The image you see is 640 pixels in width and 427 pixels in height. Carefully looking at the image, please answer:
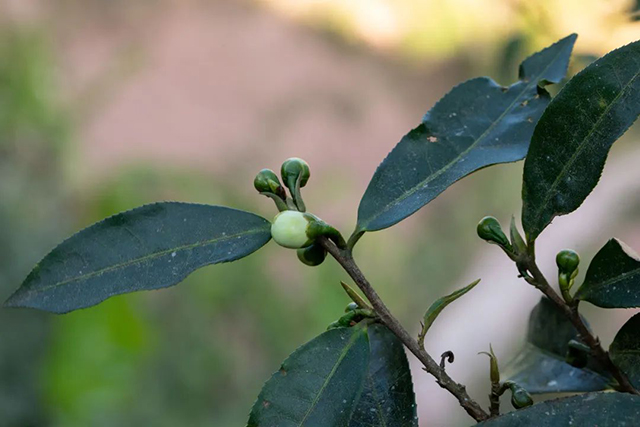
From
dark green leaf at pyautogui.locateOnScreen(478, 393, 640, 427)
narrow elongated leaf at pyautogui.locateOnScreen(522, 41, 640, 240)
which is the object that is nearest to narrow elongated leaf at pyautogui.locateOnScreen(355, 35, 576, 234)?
narrow elongated leaf at pyautogui.locateOnScreen(522, 41, 640, 240)

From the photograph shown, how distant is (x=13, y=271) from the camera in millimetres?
1869

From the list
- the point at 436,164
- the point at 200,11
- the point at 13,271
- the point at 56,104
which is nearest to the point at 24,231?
the point at 13,271

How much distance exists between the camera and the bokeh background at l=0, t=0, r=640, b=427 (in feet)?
5.99

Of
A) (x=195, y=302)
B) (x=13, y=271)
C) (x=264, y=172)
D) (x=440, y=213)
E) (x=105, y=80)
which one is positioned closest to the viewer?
(x=264, y=172)

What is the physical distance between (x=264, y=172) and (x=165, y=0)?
3848 millimetres

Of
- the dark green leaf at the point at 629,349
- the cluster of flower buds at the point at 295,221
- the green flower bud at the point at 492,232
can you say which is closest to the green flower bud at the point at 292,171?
the cluster of flower buds at the point at 295,221

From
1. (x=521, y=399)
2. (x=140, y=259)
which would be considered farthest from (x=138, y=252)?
(x=521, y=399)

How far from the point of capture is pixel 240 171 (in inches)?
113

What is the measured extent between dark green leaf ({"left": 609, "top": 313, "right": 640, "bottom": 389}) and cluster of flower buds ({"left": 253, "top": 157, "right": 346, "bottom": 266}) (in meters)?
0.18

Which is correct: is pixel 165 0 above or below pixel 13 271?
above

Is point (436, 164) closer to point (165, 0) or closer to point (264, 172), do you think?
point (264, 172)

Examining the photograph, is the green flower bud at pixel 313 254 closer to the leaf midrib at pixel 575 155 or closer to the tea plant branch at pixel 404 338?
the tea plant branch at pixel 404 338

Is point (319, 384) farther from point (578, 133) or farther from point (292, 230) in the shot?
point (578, 133)

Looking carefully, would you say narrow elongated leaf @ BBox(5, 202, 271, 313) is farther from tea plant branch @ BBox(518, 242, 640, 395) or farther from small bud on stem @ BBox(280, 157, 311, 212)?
tea plant branch @ BBox(518, 242, 640, 395)
